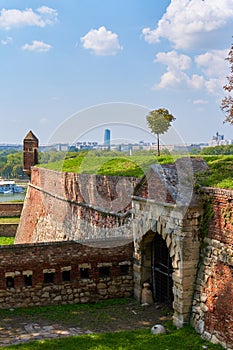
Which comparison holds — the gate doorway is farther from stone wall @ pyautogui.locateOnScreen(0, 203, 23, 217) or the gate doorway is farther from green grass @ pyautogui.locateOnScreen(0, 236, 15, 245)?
stone wall @ pyautogui.locateOnScreen(0, 203, 23, 217)

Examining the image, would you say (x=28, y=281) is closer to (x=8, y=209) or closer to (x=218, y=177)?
(x=218, y=177)

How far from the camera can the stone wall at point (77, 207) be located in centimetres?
1435

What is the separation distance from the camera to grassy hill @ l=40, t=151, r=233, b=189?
10.5 m

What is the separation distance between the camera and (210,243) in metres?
9.40

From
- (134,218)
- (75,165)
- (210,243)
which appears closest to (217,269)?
(210,243)

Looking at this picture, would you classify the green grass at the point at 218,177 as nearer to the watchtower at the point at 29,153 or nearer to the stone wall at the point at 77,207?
the stone wall at the point at 77,207

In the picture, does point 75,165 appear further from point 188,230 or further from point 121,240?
point 188,230

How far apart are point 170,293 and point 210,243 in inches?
101

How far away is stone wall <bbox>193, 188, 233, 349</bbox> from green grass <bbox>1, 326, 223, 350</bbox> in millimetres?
316

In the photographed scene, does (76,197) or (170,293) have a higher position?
(76,197)

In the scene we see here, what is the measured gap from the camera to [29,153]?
30.8 meters

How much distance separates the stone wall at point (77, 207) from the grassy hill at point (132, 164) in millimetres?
1051

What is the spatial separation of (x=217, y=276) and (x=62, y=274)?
14.0 feet

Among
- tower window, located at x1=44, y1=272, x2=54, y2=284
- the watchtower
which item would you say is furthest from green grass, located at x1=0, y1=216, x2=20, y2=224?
tower window, located at x1=44, y1=272, x2=54, y2=284
